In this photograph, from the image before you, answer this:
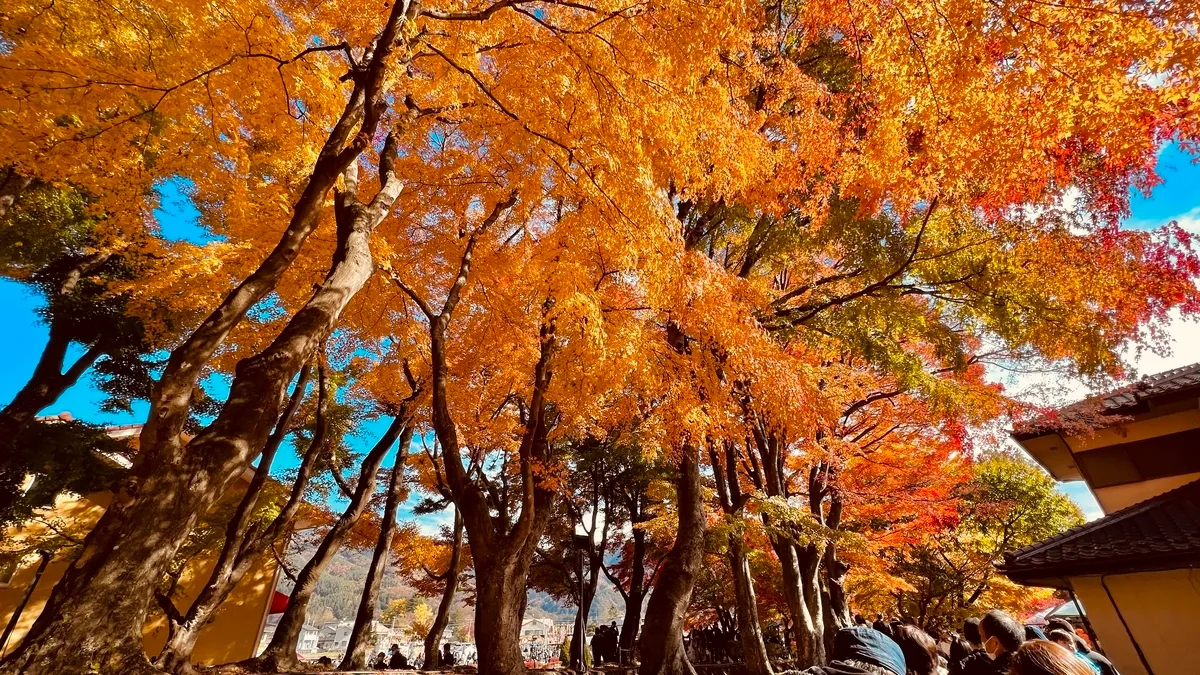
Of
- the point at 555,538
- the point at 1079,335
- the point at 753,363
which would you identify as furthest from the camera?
the point at 555,538

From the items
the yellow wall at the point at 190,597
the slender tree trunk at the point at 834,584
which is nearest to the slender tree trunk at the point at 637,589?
the slender tree trunk at the point at 834,584

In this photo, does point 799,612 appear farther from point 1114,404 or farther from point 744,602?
point 1114,404

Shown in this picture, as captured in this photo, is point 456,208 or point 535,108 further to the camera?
point 456,208

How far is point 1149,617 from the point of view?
5.30 m

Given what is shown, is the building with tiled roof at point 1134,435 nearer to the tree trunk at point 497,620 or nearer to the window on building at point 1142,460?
the window on building at point 1142,460

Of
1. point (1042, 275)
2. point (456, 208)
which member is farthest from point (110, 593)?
point (1042, 275)

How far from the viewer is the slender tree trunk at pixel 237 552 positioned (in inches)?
240

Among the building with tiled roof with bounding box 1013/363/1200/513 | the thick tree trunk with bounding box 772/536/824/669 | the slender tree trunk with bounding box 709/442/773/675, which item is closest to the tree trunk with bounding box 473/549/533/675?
the slender tree trunk with bounding box 709/442/773/675

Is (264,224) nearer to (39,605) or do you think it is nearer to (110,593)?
(110,593)

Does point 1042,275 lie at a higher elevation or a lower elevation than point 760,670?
higher

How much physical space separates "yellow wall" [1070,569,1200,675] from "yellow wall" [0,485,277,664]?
20158 millimetres

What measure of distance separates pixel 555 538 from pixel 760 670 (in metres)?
12.9

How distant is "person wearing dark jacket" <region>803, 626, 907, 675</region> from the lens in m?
3.30

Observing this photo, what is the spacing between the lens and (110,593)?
99.6 inches
